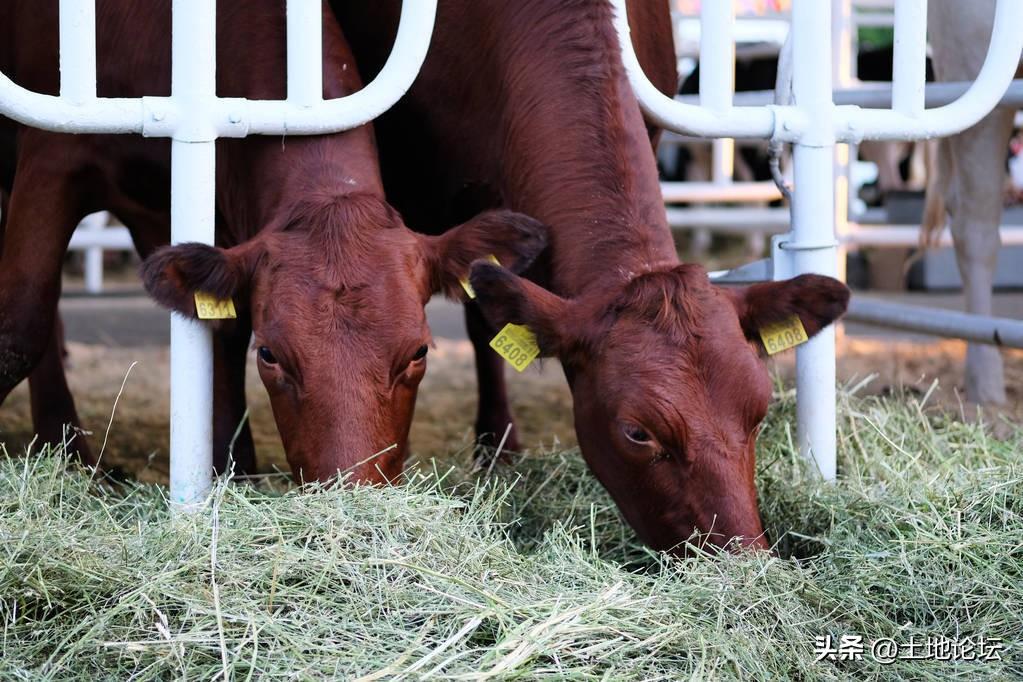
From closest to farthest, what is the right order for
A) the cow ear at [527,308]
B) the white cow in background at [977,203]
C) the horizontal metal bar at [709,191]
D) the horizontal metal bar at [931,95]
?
the cow ear at [527,308] < the horizontal metal bar at [931,95] < the white cow in background at [977,203] < the horizontal metal bar at [709,191]

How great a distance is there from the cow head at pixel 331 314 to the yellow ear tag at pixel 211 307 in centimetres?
1

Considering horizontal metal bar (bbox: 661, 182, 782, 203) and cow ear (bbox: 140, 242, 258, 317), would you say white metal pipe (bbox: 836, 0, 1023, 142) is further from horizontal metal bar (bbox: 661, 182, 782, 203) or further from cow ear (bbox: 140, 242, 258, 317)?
horizontal metal bar (bbox: 661, 182, 782, 203)

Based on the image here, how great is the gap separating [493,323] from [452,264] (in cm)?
23

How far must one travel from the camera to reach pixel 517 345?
3.33m

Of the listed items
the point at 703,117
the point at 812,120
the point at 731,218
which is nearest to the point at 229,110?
the point at 703,117

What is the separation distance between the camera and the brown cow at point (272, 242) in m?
3.06

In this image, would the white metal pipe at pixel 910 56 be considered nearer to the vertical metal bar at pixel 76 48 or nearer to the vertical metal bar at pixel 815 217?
the vertical metal bar at pixel 815 217

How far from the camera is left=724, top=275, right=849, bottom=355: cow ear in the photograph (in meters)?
3.32

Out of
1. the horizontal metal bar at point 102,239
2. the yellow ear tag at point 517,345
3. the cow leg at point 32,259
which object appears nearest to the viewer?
the yellow ear tag at point 517,345

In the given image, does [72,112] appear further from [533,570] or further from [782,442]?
[782,442]

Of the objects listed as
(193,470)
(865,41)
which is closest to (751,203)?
(865,41)

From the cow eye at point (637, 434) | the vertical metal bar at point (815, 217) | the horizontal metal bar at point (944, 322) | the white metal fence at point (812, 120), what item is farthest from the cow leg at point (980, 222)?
the cow eye at point (637, 434)

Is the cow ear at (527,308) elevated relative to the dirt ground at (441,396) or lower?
elevated

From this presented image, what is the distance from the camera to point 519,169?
3.76 m
